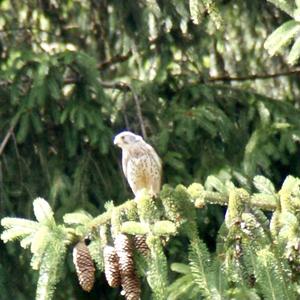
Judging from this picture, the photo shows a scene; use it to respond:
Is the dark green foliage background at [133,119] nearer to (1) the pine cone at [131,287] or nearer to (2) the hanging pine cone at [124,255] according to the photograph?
(2) the hanging pine cone at [124,255]

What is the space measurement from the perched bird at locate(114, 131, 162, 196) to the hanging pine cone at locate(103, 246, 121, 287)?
210 cm

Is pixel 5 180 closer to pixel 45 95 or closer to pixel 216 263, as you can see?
pixel 45 95

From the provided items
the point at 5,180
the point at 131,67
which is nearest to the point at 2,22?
the point at 131,67

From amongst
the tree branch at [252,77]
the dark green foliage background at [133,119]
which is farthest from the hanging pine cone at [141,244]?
the tree branch at [252,77]

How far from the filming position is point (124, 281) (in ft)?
14.4

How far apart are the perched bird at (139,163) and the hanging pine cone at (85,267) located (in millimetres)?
2042

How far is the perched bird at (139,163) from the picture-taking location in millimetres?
6633

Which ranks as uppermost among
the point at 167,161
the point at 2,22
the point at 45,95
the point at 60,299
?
the point at 2,22

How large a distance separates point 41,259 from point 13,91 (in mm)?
2780

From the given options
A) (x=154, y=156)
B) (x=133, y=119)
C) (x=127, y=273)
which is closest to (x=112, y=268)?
(x=127, y=273)

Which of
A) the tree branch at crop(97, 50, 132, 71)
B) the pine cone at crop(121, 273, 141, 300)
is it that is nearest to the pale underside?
the tree branch at crop(97, 50, 132, 71)

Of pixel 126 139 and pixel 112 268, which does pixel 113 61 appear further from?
pixel 112 268

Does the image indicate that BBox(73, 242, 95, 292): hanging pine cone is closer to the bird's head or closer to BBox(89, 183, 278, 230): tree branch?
A: BBox(89, 183, 278, 230): tree branch

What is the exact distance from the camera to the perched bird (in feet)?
21.8
